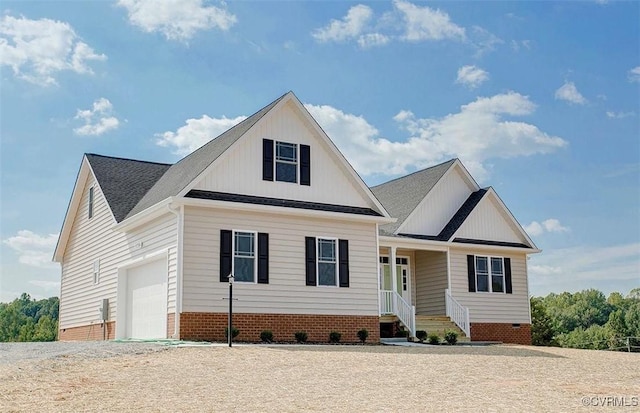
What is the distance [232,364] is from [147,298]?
8.71 metres

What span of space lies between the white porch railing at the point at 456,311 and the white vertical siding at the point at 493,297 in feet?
1.40

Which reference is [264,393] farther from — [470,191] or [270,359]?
[470,191]

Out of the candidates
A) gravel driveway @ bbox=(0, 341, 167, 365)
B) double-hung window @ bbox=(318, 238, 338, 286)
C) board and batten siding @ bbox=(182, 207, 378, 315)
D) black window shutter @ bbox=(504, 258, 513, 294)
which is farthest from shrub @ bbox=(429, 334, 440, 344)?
gravel driveway @ bbox=(0, 341, 167, 365)

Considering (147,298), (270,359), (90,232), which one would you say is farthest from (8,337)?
(270,359)

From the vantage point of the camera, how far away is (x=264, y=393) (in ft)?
36.6

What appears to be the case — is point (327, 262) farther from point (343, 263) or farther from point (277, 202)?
point (277, 202)

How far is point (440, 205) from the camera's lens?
28750 mm

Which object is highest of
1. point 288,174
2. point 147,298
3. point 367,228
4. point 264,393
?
point 288,174

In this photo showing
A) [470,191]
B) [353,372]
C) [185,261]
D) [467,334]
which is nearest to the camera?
[353,372]

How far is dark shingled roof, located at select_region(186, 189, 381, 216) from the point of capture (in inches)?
802

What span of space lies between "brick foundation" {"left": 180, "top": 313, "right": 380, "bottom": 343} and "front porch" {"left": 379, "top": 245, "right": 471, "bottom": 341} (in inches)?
111

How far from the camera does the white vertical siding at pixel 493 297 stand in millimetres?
27406

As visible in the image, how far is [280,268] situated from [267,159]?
10.6 feet

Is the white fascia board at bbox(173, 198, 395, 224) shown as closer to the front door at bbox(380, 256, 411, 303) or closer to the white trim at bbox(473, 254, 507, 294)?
the front door at bbox(380, 256, 411, 303)
